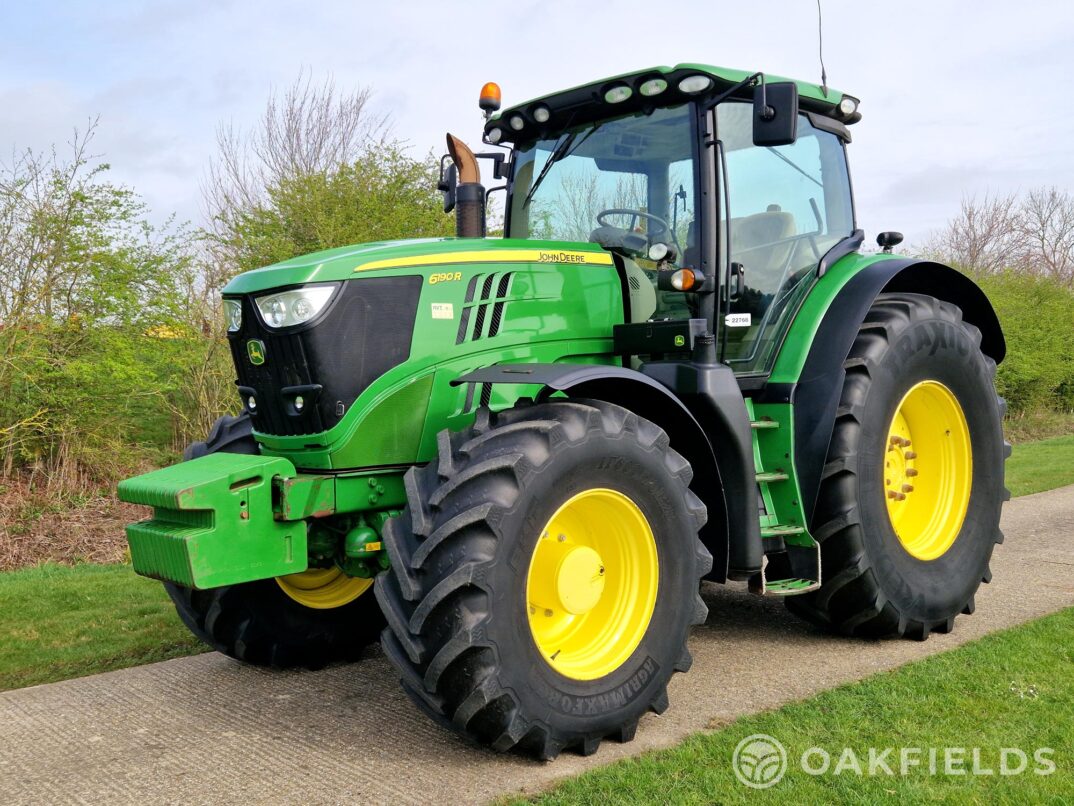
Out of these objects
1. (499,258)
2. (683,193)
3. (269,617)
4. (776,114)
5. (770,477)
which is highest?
(776,114)

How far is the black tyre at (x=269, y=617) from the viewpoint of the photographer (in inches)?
175

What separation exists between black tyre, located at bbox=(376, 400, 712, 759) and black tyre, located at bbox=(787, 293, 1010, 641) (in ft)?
3.46

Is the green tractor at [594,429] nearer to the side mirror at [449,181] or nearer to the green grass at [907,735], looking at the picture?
the side mirror at [449,181]

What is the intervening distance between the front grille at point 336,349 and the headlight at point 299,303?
30 millimetres

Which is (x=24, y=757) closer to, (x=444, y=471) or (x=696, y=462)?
(x=444, y=471)

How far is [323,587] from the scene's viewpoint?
4824 mm

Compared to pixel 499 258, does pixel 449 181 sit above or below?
above

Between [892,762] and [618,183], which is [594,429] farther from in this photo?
[618,183]

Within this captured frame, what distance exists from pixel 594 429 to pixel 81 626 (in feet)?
11.9

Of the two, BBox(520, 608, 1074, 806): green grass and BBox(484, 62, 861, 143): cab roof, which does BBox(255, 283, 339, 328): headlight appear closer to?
BBox(484, 62, 861, 143): cab roof

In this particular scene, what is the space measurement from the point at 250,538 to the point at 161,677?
4.63 feet

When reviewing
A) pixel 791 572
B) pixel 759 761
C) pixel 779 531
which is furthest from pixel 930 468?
pixel 759 761

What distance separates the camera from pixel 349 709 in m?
4.13

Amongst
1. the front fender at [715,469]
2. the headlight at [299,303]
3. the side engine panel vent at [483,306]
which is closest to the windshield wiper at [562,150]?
the side engine panel vent at [483,306]
